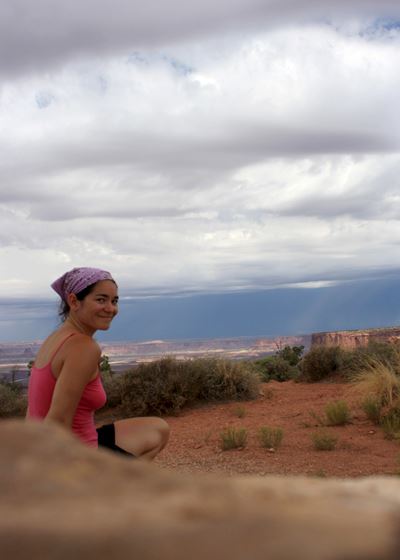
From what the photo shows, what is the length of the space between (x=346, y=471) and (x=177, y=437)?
4.44m

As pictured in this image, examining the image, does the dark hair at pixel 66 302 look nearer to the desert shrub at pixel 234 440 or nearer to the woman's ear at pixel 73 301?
the woman's ear at pixel 73 301

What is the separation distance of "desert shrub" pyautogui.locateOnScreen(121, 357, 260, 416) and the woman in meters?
10.6

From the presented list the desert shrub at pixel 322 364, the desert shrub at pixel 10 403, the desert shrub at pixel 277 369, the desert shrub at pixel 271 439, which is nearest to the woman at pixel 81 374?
the desert shrub at pixel 271 439

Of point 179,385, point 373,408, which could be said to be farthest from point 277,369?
point 373,408

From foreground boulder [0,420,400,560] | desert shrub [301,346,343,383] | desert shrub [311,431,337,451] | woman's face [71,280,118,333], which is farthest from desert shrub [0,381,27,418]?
foreground boulder [0,420,400,560]

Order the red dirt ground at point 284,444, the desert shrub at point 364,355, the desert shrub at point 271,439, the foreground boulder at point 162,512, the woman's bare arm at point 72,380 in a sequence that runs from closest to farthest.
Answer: the foreground boulder at point 162,512 → the woman's bare arm at point 72,380 → the red dirt ground at point 284,444 → the desert shrub at point 271,439 → the desert shrub at point 364,355

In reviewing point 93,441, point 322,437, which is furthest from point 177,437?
point 93,441

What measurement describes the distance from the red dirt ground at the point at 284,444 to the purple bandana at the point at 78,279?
483 centimetres

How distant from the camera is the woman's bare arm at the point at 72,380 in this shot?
4.45 metres

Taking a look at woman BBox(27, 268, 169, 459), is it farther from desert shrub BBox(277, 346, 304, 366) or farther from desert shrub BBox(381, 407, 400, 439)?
desert shrub BBox(277, 346, 304, 366)

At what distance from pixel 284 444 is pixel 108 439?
6.57 m

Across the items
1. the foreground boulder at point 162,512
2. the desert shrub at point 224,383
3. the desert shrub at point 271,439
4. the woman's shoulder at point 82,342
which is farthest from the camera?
the desert shrub at point 224,383

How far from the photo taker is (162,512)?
1211 mm

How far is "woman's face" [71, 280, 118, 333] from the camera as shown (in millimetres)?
5043
